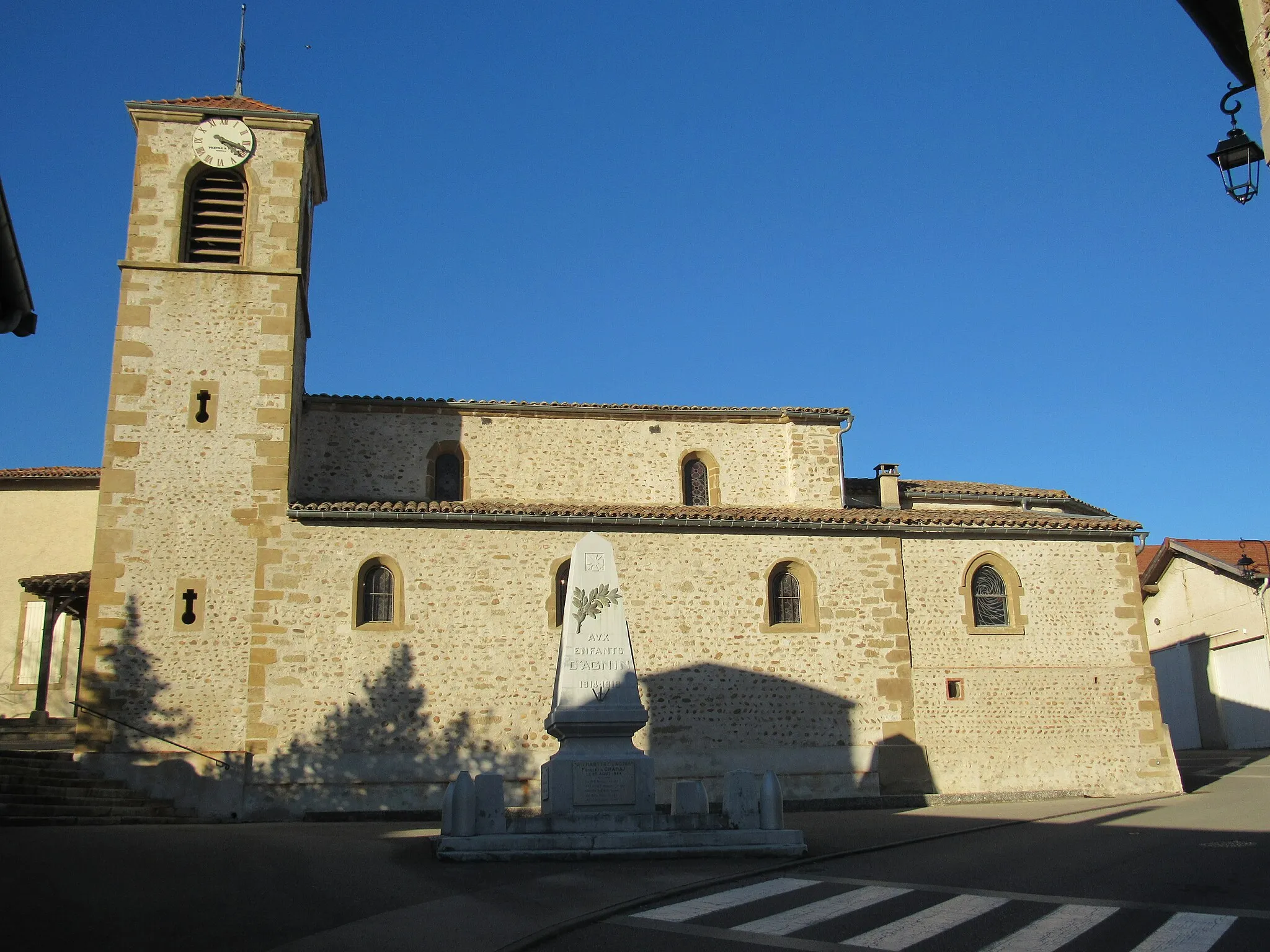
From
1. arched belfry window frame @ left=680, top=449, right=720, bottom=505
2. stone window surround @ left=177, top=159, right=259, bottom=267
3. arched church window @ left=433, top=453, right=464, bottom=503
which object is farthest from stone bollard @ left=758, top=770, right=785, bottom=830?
stone window surround @ left=177, top=159, right=259, bottom=267

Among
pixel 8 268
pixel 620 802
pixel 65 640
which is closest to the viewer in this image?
pixel 8 268

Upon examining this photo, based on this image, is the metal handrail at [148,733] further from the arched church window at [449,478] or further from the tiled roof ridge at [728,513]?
the arched church window at [449,478]

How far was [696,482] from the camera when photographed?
21.6m

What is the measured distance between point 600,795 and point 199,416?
34.9ft

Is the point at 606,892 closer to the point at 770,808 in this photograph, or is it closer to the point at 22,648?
the point at 770,808

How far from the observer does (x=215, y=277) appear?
1891cm

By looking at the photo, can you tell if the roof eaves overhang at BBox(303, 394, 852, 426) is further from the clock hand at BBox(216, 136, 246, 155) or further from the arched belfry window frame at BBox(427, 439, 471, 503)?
the clock hand at BBox(216, 136, 246, 155)

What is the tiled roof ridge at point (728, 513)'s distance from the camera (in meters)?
17.9

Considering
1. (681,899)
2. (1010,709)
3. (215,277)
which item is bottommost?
(681,899)

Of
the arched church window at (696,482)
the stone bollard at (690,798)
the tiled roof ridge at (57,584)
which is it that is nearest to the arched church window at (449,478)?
the arched church window at (696,482)

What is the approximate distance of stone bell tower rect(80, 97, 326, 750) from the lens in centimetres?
1664

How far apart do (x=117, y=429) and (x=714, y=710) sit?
10.9 m

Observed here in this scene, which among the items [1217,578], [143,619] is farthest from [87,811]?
[1217,578]

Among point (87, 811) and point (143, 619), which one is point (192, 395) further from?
point (87, 811)
